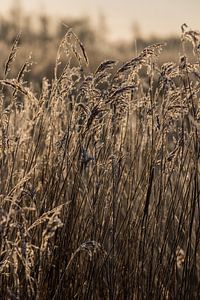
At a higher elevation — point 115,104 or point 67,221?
point 115,104

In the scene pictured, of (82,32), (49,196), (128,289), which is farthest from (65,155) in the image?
(82,32)

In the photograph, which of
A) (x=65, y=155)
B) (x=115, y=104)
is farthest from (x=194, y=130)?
(x=65, y=155)

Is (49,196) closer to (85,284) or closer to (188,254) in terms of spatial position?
(85,284)

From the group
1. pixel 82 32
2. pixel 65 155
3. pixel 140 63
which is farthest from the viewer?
pixel 82 32

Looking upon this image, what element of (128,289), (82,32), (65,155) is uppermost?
(82,32)

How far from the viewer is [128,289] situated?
2848mm

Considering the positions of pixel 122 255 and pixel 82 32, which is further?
pixel 82 32

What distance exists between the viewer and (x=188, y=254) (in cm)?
288

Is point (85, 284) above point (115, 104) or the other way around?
the other way around

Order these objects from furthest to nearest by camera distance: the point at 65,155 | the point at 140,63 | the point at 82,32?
1. the point at 82,32
2. the point at 65,155
3. the point at 140,63

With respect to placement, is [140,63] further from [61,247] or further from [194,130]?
[61,247]

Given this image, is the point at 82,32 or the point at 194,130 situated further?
the point at 82,32

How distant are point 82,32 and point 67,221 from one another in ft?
75.8

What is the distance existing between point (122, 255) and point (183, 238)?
0.39 metres
